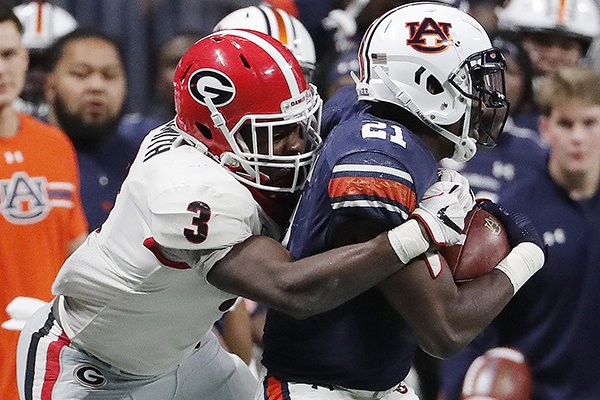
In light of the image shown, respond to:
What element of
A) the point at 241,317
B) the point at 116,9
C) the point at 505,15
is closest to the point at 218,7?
the point at 116,9

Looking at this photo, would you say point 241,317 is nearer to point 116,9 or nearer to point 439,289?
point 439,289

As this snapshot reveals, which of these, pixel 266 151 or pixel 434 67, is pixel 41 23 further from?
pixel 434 67

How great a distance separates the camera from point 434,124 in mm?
Answer: 3086

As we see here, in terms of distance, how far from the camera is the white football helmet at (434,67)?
306cm

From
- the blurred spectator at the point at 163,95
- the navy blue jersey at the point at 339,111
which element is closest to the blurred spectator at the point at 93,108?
the blurred spectator at the point at 163,95

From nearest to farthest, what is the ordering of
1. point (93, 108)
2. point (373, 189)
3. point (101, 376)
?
point (373, 189) < point (101, 376) < point (93, 108)

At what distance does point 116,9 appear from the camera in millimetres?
6586

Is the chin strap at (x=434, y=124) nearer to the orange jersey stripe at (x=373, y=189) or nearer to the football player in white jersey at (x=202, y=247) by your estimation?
the football player in white jersey at (x=202, y=247)

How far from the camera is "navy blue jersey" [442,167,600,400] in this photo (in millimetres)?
4863

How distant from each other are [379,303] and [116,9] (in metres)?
3.84

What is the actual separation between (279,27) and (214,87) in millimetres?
1826

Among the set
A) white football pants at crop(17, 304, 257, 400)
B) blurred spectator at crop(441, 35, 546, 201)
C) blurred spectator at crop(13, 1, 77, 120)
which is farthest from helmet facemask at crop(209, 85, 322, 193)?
blurred spectator at crop(13, 1, 77, 120)

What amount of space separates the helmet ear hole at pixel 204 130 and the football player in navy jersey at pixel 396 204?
0.26m

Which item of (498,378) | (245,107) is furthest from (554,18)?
(245,107)
